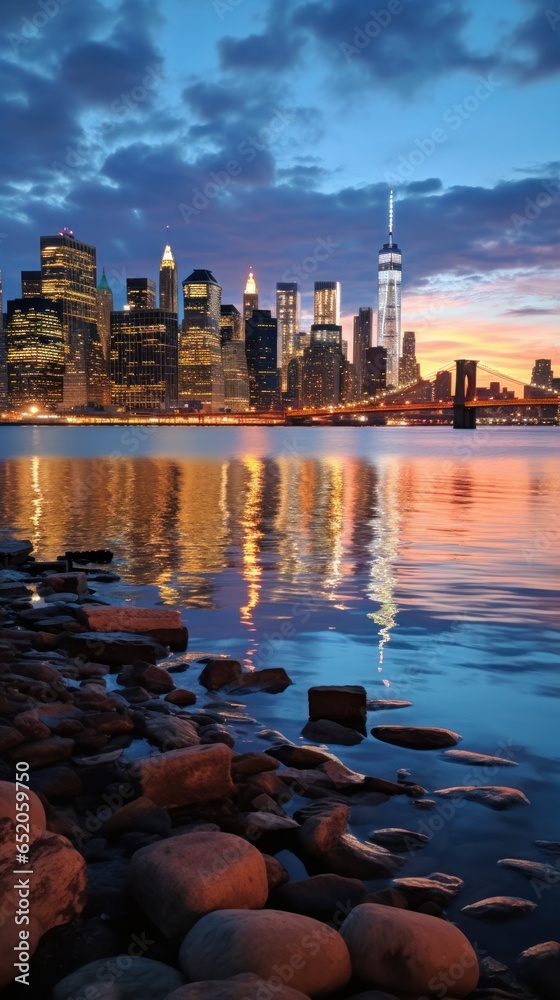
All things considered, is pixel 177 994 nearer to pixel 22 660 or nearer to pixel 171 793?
pixel 171 793

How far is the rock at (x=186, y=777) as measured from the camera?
5.61 m

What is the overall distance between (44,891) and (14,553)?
43.5ft

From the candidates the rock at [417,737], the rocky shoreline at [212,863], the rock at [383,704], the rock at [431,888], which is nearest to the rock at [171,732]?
the rocky shoreline at [212,863]

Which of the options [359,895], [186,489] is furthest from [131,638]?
[186,489]

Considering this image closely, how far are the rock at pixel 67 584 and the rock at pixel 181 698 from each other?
5.87 metres

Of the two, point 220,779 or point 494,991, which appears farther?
point 220,779

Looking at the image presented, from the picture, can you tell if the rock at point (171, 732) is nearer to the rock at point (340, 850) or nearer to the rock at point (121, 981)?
the rock at point (340, 850)

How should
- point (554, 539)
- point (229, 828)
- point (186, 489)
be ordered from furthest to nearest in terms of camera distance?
point (186, 489) < point (554, 539) < point (229, 828)

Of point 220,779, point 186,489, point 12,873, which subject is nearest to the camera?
point 12,873

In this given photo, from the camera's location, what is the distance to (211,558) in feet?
59.8

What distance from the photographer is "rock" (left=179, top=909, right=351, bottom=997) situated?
358cm

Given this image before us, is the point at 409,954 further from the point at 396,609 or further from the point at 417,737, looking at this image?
the point at 396,609

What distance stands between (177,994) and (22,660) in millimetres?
5977

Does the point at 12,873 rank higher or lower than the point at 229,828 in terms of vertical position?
higher
